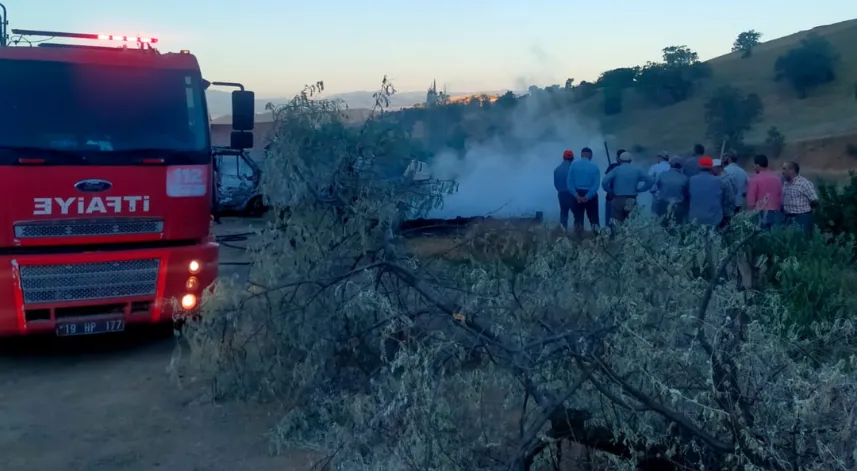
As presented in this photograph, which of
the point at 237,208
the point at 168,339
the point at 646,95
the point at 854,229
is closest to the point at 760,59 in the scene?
the point at 646,95

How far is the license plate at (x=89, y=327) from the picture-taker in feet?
25.5

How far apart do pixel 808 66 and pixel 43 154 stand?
178 ft

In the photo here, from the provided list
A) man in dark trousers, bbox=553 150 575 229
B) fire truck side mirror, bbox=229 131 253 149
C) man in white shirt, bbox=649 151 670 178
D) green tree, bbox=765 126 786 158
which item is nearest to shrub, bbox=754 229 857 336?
man in white shirt, bbox=649 151 670 178

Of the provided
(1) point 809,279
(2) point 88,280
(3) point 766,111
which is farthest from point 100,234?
(3) point 766,111

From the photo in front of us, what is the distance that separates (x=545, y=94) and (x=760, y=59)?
20680 mm

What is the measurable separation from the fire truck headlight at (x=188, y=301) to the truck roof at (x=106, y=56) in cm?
224

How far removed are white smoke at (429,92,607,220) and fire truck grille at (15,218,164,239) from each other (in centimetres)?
404

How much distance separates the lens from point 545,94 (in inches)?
2157

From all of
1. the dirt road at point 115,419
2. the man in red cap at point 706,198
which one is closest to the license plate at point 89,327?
the dirt road at point 115,419

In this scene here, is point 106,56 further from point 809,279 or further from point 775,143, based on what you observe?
point 775,143

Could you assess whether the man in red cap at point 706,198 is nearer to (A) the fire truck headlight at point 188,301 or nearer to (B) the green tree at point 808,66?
(A) the fire truck headlight at point 188,301

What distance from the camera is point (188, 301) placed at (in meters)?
8.20

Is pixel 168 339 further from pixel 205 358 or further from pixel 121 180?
pixel 205 358

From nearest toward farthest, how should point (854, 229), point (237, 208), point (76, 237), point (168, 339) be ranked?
point (76, 237), point (168, 339), point (854, 229), point (237, 208)
